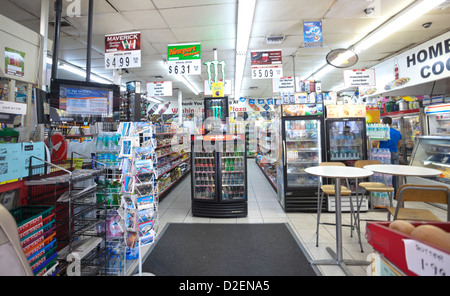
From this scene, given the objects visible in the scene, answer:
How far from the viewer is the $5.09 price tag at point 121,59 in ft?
15.3

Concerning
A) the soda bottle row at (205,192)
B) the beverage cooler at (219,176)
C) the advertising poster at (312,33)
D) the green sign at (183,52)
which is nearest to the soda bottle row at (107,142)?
the beverage cooler at (219,176)

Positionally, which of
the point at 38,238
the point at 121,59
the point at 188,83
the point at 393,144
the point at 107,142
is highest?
the point at 188,83

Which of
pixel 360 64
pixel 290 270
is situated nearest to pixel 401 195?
pixel 290 270

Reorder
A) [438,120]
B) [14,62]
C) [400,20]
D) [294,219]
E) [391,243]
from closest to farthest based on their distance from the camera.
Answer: [391,243]
[14,62]
[294,219]
[400,20]
[438,120]

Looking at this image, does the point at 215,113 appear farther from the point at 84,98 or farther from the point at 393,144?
the point at 393,144

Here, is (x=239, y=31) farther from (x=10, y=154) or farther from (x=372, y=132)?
(x=10, y=154)

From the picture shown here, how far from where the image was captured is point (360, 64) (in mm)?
7938

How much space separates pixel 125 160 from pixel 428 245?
94.4 inches

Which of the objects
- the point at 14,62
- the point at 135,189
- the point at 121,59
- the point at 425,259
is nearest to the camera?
the point at 425,259

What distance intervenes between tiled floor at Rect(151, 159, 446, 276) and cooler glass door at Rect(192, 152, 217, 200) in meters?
0.53

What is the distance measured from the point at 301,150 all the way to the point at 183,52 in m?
3.92

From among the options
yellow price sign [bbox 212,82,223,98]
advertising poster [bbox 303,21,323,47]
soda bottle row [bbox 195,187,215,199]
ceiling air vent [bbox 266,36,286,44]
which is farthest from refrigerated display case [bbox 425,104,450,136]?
soda bottle row [bbox 195,187,215,199]

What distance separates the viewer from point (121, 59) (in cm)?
470

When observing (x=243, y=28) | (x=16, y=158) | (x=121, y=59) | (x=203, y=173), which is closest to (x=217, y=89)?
(x=243, y=28)
